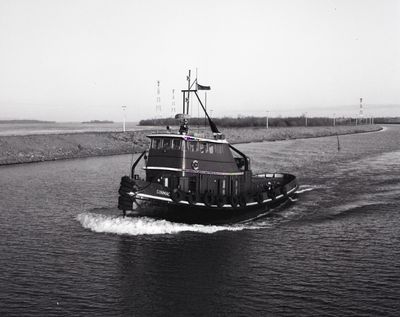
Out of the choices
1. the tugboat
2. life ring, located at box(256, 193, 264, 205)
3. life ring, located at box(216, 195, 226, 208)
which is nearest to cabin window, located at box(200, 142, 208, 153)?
the tugboat

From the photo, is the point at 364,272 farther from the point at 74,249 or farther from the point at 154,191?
the point at 74,249

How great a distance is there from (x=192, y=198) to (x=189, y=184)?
50.2 inches

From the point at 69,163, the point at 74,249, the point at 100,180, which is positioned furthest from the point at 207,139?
the point at 69,163

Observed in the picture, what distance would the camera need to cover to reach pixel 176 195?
24562 mm

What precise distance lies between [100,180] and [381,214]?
25.5m

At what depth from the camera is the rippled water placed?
51.4 ft

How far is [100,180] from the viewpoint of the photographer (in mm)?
43250

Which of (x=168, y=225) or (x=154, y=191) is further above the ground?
(x=154, y=191)

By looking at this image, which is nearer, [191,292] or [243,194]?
[191,292]

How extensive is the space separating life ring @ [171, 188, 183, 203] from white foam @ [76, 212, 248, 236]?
1.62 m

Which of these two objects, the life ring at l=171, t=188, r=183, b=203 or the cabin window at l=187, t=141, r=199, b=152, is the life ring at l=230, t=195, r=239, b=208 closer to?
the life ring at l=171, t=188, r=183, b=203

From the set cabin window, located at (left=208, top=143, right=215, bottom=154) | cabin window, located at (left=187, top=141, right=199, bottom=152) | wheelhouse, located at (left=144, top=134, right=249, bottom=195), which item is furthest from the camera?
cabin window, located at (left=208, top=143, right=215, bottom=154)

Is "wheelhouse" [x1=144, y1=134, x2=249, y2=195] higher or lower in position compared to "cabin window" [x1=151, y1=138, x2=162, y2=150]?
lower

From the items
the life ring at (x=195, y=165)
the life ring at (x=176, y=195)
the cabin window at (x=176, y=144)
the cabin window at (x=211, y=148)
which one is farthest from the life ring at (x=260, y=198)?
the cabin window at (x=176, y=144)
